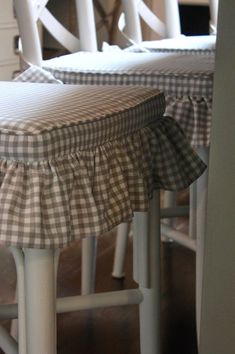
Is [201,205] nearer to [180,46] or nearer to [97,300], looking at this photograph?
[97,300]

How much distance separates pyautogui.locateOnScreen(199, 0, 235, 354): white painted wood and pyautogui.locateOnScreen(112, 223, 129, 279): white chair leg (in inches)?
32.3

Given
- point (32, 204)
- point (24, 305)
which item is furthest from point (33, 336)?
point (32, 204)

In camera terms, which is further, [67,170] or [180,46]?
[180,46]

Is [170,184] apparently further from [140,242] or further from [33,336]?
Result: [33,336]

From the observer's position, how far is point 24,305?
0.83 meters

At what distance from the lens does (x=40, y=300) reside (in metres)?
0.79

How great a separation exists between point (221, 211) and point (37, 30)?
559 mm

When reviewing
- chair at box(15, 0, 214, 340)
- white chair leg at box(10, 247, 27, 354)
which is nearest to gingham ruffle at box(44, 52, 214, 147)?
chair at box(15, 0, 214, 340)

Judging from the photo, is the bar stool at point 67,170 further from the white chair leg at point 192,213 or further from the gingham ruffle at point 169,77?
the white chair leg at point 192,213

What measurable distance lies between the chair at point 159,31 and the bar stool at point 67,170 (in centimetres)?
57

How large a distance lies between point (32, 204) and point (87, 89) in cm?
28

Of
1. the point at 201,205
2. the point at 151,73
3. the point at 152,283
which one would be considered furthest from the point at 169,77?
the point at 152,283

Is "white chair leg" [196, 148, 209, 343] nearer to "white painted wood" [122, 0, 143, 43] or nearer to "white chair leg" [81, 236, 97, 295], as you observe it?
"white chair leg" [81, 236, 97, 295]

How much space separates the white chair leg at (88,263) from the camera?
4.76 ft
